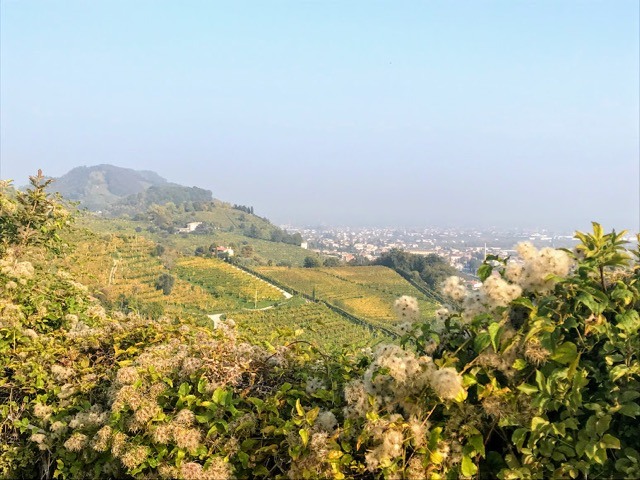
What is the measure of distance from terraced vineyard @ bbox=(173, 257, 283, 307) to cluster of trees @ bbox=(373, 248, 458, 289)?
20.2 m

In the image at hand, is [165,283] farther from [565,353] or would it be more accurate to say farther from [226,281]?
[565,353]

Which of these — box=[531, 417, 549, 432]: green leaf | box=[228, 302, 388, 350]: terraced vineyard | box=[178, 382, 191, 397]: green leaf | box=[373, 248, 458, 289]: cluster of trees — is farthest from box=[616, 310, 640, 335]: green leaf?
box=[373, 248, 458, 289]: cluster of trees

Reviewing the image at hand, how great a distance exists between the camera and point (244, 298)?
3912cm

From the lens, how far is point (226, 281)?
42406 millimetres

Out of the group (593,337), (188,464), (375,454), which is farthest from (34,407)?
(593,337)

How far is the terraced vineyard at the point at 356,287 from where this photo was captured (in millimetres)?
40062

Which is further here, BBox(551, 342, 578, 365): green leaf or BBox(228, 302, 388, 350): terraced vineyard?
BBox(228, 302, 388, 350): terraced vineyard

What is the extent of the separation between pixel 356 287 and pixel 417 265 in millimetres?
13594

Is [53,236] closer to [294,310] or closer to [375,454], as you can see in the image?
[375,454]

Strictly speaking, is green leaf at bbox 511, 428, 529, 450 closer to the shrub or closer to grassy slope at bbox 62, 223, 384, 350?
grassy slope at bbox 62, 223, 384, 350

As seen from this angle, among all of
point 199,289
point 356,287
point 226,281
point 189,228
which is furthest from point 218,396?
point 189,228

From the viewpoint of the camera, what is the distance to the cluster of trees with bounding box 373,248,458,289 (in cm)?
5619

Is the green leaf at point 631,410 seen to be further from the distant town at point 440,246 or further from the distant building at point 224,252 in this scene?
the distant building at point 224,252

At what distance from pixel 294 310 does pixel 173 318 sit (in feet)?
103
